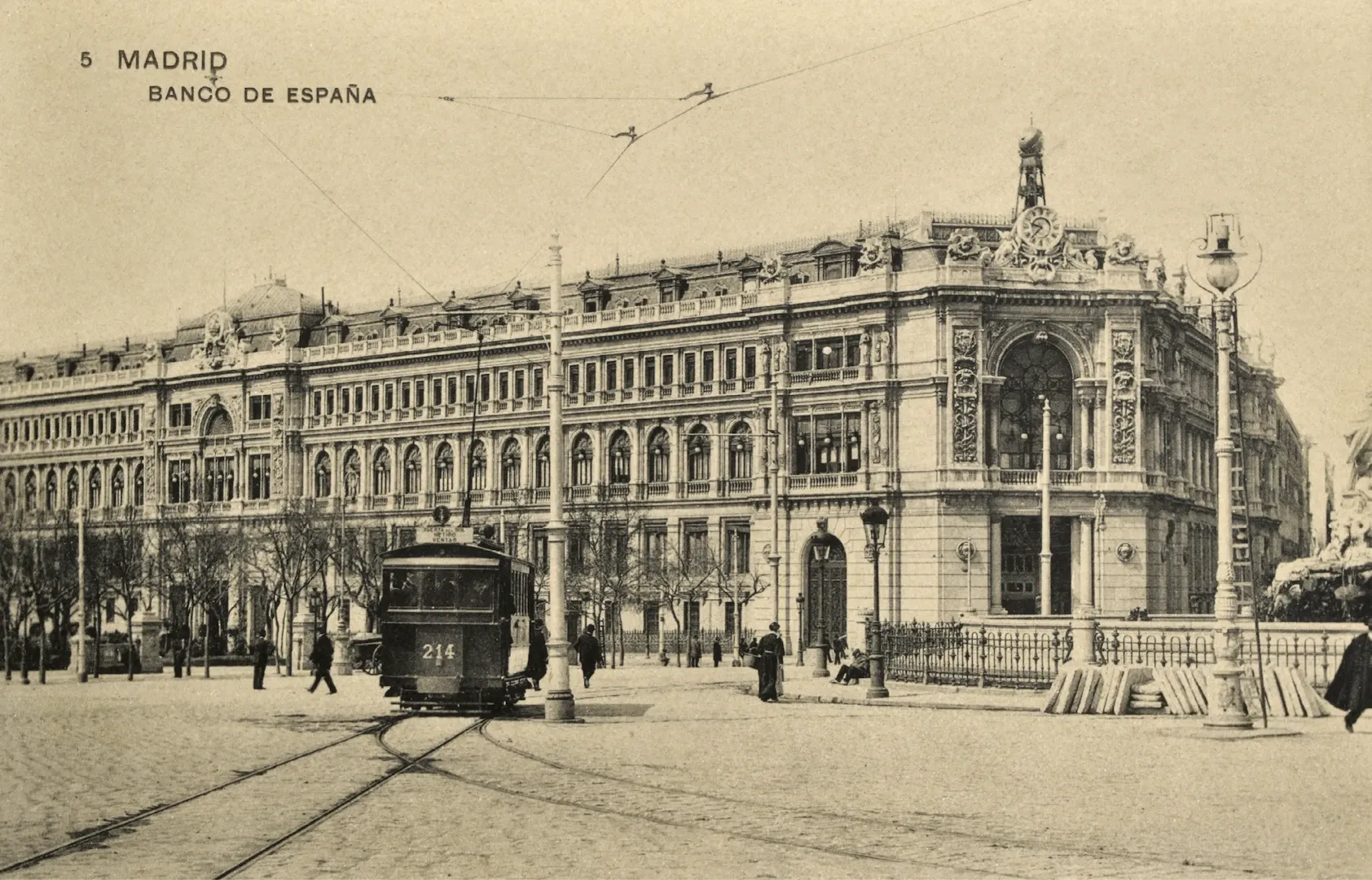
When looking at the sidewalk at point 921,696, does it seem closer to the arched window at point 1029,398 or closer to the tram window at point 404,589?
the tram window at point 404,589

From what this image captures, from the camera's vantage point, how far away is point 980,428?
58.1 metres

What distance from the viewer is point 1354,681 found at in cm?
2000

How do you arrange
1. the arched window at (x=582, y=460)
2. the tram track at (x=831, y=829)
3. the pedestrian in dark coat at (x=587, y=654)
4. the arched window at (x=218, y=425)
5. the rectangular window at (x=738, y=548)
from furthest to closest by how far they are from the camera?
the arched window at (x=218, y=425), the arched window at (x=582, y=460), the rectangular window at (x=738, y=548), the pedestrian in dark coat at (x=587, y=654), the tram track at (x=831, y=829)

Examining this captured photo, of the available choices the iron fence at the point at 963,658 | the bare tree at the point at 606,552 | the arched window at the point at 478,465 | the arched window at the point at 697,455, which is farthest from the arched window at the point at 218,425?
the iron fence at the point at 963,658

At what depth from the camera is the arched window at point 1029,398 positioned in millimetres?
59125

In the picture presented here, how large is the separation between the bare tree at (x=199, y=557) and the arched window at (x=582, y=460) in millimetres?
14358

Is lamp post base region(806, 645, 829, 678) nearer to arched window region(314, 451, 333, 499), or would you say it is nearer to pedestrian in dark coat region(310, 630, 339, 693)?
pedestrian in dark coat region(310, 630, 339, 693)

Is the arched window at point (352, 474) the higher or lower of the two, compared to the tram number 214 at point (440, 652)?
higher

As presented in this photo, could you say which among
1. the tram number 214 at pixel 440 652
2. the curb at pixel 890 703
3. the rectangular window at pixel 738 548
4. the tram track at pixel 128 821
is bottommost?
the curb at pixel 890 703

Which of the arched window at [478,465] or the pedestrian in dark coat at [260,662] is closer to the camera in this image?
the pedestrian in dark coat at [260,662]

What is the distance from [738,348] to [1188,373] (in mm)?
18524

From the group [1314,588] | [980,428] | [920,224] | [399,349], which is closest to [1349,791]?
[1314,588]

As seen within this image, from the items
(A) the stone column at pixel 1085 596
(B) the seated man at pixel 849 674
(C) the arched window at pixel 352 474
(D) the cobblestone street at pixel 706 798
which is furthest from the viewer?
(C) the arched window at pixel 352 474

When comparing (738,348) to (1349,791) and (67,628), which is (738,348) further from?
(1349,791)
